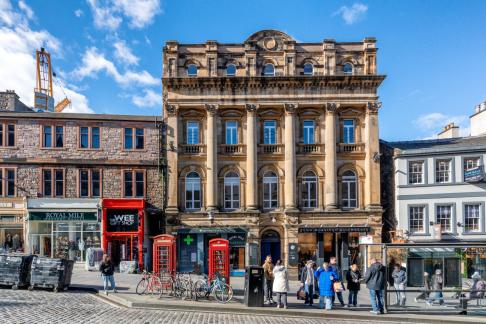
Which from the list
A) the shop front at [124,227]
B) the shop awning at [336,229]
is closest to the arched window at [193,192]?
the shop front at [124,227]

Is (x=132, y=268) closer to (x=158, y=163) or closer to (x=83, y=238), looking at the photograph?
(x=83, y=238)

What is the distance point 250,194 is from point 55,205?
11977 mm

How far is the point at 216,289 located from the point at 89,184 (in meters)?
15.5

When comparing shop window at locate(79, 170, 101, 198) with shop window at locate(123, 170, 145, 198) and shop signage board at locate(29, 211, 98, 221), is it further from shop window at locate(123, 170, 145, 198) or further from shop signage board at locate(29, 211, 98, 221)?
shop window at locate(123, 170, 145, 198)

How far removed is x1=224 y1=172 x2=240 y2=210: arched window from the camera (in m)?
31.6

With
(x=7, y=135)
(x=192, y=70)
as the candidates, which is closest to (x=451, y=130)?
(x=192, y=70)

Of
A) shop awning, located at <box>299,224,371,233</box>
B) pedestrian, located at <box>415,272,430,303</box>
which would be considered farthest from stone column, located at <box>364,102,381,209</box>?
pedestrian, located at <box>415,272,430,303</box>

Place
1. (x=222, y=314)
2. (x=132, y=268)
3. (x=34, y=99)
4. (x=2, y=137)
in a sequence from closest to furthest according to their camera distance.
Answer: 1. (x=222, y=314)
2. (x=132, y=268)
3. (x=2, y=137)
4. (x=34, y=99)

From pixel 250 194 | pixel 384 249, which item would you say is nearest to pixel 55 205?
pixel 250 194

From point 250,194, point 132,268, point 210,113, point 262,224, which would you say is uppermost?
point 210,113

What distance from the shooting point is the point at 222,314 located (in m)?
16.1

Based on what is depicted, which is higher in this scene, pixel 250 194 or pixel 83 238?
pixel 250 194

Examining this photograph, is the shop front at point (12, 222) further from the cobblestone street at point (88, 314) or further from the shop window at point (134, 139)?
the cobblestone street at point (88, 314)

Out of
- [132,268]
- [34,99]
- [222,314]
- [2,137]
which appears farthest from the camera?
[34,99]
